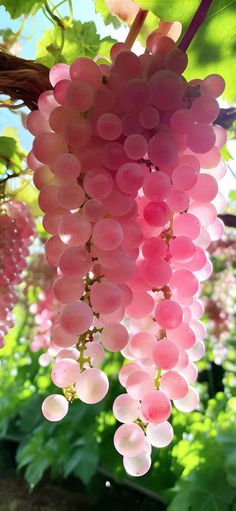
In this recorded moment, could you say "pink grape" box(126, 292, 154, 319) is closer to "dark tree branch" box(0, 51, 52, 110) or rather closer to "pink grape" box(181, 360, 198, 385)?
"pink grape" box(181, 360, 198, 385)

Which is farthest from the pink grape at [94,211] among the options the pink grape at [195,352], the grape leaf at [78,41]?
Answer: the grape leaf at [78,41]

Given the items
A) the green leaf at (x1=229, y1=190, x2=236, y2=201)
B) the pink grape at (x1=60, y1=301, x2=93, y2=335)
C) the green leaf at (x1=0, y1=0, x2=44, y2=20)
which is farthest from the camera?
the green leaf at (x1=229, y1=190, x2=236, y2=201)

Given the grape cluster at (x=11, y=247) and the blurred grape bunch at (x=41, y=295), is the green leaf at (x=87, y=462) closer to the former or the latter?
the blurred grape bunch at (x=41, y=295)

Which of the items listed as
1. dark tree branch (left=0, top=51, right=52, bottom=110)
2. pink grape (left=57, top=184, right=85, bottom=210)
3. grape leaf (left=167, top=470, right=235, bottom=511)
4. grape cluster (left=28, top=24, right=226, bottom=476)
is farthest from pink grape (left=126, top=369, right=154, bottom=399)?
grape leaf (left=167, top=470, right=235, bottom=511)

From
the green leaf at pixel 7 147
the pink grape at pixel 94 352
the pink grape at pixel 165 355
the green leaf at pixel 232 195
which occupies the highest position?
the pink grape at pixel 165 355

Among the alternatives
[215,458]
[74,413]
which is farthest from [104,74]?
[74,413]
